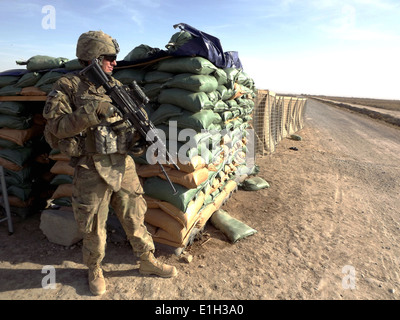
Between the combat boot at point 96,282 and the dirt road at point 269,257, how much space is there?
0.05m

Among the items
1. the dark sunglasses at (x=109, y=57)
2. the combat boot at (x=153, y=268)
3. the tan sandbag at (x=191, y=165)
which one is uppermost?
the dark sunglasses at (x=109, y=57)

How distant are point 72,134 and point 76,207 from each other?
66 centimetres

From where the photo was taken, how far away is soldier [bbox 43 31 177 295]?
76.6 inches

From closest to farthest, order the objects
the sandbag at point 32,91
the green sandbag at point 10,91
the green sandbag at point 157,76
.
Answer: the green sandbag at point 157,76
the sandbag at point 32,91
the green sandbag at point 10,91

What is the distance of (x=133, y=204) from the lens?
243 cm

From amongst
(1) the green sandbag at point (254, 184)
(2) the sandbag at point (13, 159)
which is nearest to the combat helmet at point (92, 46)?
(2) the sandbag at point (13, 159)

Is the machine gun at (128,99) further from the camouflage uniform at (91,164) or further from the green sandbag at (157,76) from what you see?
the green sandbag at (157,76)

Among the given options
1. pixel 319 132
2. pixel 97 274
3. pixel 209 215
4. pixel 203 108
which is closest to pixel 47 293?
pixel 97 274

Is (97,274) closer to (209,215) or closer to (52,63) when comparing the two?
(209,215)

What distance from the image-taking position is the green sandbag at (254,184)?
4996 millimetres

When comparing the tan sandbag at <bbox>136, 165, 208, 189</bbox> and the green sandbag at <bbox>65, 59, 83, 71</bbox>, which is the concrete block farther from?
the green sandbag at <bbox>65, 59, 83, 71</bbox>

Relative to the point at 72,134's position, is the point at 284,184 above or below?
below

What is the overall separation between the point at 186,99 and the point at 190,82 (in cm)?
20

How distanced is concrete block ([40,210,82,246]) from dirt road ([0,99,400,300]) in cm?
10
